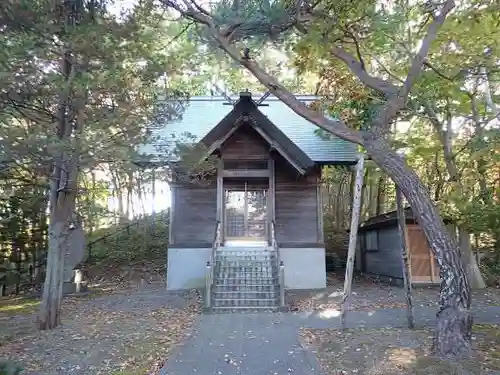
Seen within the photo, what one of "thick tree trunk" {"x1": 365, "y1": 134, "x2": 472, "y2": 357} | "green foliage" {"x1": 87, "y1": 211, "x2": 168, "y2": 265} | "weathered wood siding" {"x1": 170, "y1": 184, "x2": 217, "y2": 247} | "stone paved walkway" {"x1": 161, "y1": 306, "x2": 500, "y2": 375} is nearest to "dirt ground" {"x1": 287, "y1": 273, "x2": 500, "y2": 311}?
"stone paved walkway" {"x1": 161, "y1": 306, "x2": 500, "y2": 375}

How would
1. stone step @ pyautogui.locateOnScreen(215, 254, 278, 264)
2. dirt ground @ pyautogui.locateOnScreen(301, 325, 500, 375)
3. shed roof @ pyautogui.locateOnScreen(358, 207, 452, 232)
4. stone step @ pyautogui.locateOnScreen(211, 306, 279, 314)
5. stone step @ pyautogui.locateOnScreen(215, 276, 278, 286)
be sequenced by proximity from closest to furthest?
dirt ground @ pyautogui.locateOnScreen(301, 325, 500, 375)
stone step @ pyautogui.locateOnScreen(211, 306, 279, 314)
stone step @ pyautogui.locateOnScreen(215, 276, 278, 286)
stone step @ pyautogui.locateOnScreen(215, 254, 278, 264)
shed roof @ pyautogui.locateOnScreen(358, 207, 452, 232)

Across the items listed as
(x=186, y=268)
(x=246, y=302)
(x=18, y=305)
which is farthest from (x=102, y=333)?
(x=186, y=268)

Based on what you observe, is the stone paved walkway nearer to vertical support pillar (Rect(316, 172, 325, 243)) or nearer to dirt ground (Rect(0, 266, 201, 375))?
dirt ground (Rect(0, 266, 201, 375))

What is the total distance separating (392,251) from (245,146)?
6.19 metres

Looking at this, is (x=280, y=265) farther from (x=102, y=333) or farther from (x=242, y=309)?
(x=102, y=333)

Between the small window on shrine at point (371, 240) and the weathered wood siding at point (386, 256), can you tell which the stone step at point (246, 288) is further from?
the small window on shrine at point (371, 240)

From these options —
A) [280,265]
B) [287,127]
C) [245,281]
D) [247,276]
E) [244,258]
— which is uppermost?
[287,127]

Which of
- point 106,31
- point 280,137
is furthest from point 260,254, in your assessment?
point 106,31

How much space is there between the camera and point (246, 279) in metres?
10.7

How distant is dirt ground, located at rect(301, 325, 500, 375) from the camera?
490 cm

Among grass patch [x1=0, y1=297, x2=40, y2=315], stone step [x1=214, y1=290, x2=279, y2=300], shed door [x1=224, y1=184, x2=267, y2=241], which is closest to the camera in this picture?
stone step [x1=214, y1=290, x2=279, y2=300]

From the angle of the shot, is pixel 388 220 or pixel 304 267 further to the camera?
pixel 388 220

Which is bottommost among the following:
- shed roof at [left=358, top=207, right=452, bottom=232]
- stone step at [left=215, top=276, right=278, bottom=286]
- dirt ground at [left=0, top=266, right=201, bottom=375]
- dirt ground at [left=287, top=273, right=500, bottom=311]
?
dirt ground at [left=0, top=266, right=201, bottom=375]

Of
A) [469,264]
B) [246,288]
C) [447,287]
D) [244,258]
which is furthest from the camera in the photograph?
[469,264]
